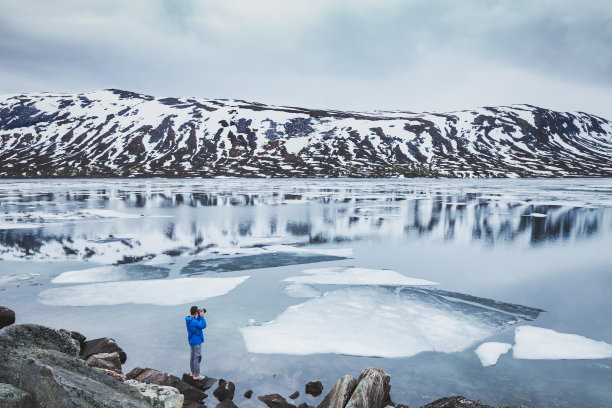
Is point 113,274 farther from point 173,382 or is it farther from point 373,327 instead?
point 373,327

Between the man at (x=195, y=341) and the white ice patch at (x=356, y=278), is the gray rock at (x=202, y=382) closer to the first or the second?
the man at (x=195, y=341)

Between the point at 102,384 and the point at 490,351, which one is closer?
the point at 102,384

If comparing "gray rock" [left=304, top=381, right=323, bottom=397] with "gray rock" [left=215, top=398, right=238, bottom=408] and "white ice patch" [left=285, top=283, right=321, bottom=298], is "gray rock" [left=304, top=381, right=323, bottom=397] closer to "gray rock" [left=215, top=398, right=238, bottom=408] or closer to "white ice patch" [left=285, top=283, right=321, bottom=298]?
"gray rock" [left=215, top=398, right=238, bottom=408]

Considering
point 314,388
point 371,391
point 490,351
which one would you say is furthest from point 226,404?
point 490,351

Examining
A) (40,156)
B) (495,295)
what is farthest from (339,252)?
(40,156)

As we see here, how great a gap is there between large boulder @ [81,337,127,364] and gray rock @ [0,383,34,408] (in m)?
4.02

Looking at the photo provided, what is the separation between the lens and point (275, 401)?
790cm

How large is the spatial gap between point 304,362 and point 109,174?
16441 centimetres

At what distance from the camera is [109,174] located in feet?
512

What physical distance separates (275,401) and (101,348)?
14.7ft

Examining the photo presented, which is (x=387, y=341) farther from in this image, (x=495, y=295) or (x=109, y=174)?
(x=109, y=174)

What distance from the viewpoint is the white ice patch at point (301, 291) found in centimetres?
1455

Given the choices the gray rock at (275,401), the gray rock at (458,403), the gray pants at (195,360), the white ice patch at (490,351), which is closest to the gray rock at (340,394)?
the gray rock at (275,401)

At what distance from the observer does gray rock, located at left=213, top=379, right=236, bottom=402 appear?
8.12m
